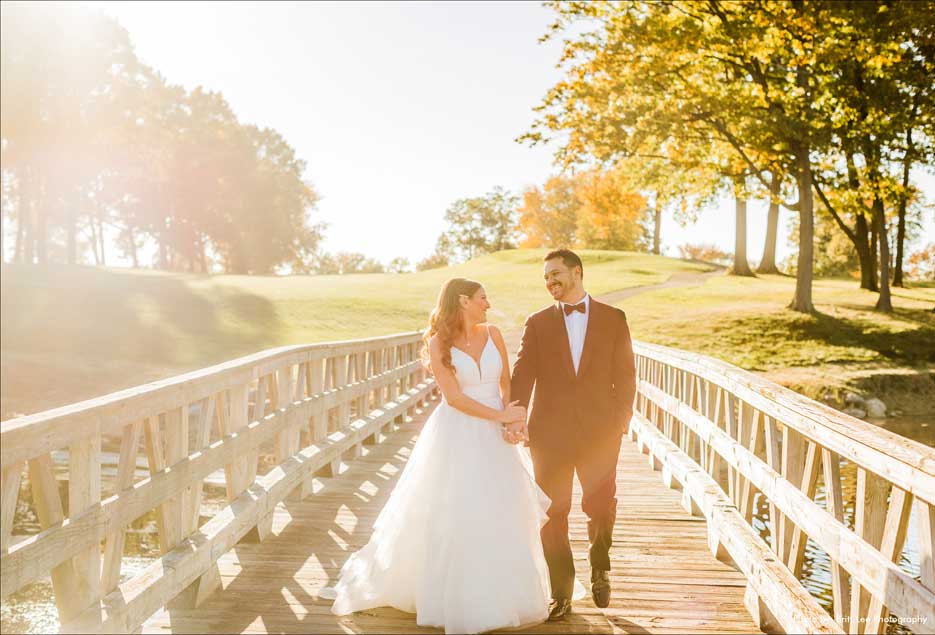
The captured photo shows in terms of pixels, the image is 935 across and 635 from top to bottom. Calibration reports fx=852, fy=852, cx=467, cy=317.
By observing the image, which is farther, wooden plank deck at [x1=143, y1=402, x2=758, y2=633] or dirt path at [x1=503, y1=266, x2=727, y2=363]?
dirt path at [x1=503, y1=266, x2=727, y2=363]

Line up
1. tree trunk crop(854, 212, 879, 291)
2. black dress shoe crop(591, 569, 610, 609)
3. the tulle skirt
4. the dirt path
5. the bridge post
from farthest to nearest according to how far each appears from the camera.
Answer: tree trunk crop(854, 212, 879, 291) → the dirt path → black dress shoe crop(591, 569, 610, 609) → the bridge post → the tulle skirt

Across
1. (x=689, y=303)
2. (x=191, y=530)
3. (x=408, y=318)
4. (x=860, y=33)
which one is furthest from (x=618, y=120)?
(x=191, y=530)

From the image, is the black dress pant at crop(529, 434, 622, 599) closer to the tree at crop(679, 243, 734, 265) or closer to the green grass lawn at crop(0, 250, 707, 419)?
the green grass lawn at crop(0, 250, 707, 419)

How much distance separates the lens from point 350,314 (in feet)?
133

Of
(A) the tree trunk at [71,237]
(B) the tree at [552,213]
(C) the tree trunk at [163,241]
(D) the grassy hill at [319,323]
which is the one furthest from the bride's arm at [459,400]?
(B) the tree at [552,213]

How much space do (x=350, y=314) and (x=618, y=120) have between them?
61.4 feet

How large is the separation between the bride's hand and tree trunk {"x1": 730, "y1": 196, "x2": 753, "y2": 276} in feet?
154

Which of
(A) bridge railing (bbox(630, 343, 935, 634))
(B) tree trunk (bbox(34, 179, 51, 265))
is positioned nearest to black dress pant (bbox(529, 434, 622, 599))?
(A) bridge railing (bbox(630, 343, 935, 634))

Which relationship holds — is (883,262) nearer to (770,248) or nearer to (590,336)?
(770,248)

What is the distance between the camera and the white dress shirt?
5.36 meters

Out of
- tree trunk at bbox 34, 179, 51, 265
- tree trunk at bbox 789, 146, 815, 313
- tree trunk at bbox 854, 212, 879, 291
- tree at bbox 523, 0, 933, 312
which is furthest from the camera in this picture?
tree trunk at bbox 34, 179, 51, 265

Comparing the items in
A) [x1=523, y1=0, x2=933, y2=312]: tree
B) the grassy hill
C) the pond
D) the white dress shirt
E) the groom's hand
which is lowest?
the pond

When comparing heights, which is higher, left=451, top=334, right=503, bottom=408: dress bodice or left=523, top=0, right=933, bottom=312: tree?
left=523, top=0, right=933, bottom=312: tree

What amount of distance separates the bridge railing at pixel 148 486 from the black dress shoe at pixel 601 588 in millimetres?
2419
